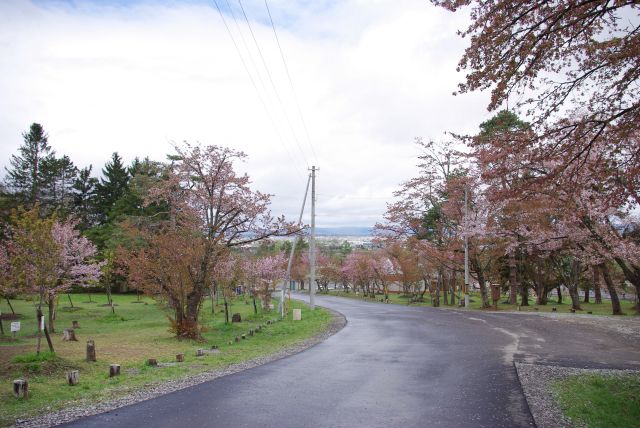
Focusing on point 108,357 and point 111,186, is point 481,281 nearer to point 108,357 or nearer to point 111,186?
point 108,357

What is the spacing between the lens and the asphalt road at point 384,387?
6.34m

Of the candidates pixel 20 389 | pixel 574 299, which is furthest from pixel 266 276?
pixel 20 389

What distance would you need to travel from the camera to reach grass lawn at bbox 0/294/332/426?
7.97 m

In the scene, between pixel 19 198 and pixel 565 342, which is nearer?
pixel 565 342

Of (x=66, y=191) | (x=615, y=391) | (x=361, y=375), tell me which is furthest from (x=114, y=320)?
(x=66, y=191)

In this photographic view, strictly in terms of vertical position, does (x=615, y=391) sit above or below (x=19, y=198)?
below

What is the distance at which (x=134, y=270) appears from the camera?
17500 mm

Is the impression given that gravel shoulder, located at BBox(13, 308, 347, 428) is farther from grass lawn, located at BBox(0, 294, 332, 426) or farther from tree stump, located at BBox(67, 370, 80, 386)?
tree stump, located at BBox(67, 370, 80, 386)

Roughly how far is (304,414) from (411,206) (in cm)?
3170

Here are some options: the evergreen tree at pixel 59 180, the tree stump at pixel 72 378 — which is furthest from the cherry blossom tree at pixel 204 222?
the evergreen tree at pixel 59 180

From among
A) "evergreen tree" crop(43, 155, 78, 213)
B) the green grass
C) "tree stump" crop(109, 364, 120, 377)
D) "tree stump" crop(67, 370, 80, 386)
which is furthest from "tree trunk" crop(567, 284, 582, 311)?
"evergreen tree" crop(43, 155, 78, 213)

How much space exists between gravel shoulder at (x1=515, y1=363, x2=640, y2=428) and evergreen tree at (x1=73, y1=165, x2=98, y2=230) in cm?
5428

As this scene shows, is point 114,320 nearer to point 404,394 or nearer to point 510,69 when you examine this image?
point 404,394

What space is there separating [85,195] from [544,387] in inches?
2311
